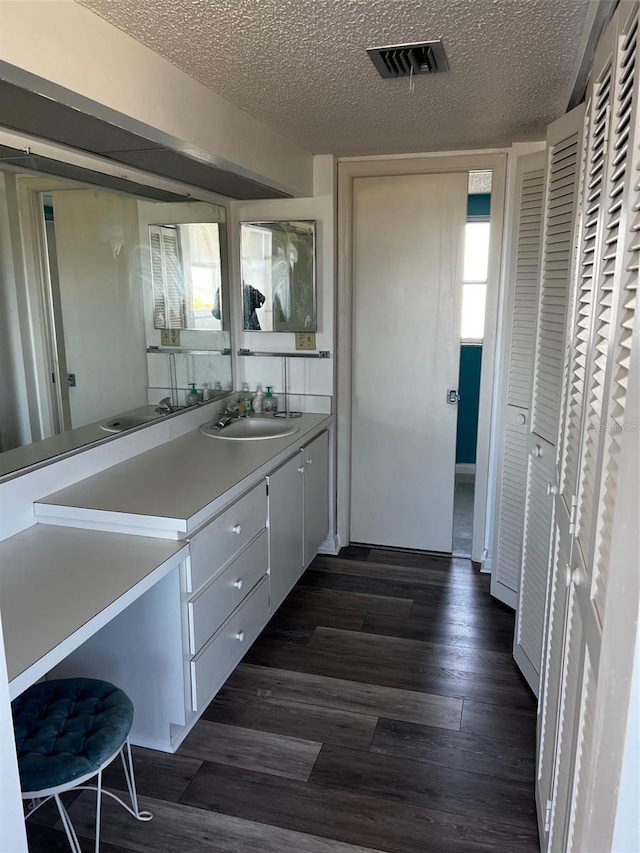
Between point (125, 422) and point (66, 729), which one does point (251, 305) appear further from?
point (66, 729)

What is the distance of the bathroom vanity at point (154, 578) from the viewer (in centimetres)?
158

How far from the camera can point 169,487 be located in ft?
7.35

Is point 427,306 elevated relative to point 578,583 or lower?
elevated

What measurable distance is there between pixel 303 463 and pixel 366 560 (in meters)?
0.90

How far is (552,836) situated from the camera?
5.03 feet

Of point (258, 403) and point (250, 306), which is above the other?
point (250, 306)

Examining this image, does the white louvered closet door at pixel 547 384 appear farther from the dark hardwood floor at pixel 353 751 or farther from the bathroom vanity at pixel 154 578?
the bathroom vanity at pixel 154 578

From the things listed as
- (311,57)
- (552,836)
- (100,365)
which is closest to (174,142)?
(311,57)

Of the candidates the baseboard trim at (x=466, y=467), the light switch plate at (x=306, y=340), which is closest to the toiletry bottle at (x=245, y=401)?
the light switch plate at (x=306, y=340)

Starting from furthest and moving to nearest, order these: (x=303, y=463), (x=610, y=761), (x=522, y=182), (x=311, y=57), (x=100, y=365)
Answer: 1. (x=303, y=463)
2. (x=522, y=182)
3. (x=100, y=365)
4. (x=311, y=57)
5. (x=610, y=761)

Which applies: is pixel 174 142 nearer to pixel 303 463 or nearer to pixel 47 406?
pixel 47 406

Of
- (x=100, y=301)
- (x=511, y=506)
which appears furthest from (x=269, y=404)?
(x=511, y=506)

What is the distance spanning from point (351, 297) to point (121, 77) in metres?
2.03

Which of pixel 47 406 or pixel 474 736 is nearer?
pixel 47 406
